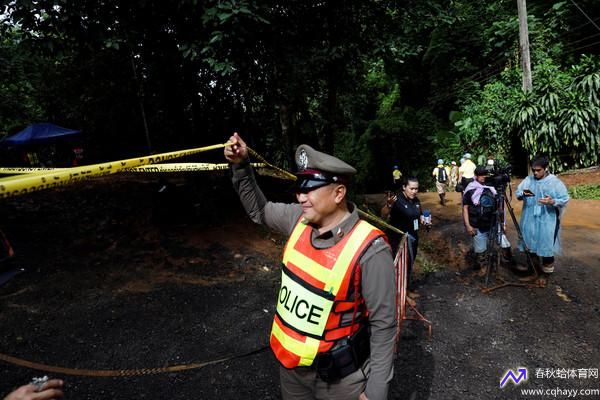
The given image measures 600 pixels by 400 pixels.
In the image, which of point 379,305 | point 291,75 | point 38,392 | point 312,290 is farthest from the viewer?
point 291,75

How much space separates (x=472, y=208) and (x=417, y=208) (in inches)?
48.2

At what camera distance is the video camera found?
5184mm

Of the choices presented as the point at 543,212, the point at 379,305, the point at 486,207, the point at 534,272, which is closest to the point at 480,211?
the point at 486,207

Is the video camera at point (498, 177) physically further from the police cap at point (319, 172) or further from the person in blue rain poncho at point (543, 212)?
the police cap at point (319, 172)

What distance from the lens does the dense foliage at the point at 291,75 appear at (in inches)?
213

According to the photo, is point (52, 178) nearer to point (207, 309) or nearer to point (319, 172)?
point (319, 172)

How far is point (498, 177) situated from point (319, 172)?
4.47 m

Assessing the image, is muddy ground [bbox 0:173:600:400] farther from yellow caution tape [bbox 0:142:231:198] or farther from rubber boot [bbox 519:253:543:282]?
yellow caution tape [bbox 0:142:231:198]

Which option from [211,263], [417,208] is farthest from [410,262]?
[211,263]

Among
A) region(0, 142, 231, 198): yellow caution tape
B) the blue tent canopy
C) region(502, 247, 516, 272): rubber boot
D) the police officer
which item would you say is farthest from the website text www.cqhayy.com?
the blue tent canopy

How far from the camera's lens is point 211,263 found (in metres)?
6.11

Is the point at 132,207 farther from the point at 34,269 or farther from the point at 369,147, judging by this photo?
the point at 369,147

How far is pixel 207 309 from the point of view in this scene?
474 centimetres

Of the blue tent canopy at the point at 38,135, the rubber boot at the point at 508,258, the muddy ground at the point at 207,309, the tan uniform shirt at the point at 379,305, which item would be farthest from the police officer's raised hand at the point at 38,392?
the blue tent canopy at the point at 38,135
